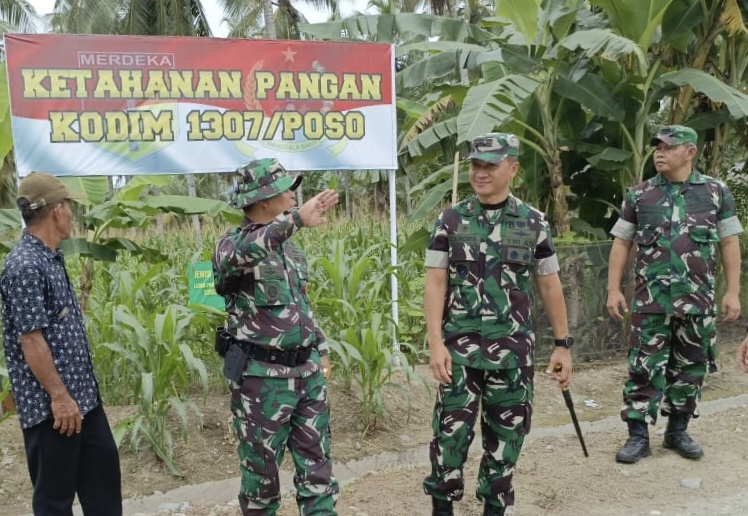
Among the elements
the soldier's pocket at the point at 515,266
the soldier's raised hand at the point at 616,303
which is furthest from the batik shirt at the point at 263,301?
the soldier's raised hand at the point at 616,303

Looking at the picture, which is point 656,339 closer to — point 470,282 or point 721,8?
point 470,282

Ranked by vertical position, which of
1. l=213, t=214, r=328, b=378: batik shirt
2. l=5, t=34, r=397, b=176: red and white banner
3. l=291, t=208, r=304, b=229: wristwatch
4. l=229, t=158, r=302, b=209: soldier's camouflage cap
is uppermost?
l=5, t=34, r=397, b=176: red and white banner

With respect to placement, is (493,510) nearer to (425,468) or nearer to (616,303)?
(425,468)

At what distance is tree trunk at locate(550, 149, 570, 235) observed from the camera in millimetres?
6426

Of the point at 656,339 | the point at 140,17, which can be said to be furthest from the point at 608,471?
the point at 140,17

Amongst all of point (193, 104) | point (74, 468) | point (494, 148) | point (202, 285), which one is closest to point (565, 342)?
point (494, 148)


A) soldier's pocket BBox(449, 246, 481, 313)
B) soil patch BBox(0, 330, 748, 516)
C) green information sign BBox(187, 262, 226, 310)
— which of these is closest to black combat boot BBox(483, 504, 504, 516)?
soil patch BBox(0, 330, 748, 516)

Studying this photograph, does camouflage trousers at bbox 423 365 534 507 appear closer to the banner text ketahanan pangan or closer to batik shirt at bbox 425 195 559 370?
batik shirt at bbox 425 195 559 370

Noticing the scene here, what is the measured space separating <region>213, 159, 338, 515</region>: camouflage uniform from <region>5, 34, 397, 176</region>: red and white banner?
221cm

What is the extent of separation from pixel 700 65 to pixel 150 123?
516cm

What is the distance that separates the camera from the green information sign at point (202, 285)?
4.49 metres

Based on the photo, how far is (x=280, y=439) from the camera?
2.88m

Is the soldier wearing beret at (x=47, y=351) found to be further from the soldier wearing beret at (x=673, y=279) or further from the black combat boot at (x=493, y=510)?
the soldier wearing beret at (x=673, y=279)

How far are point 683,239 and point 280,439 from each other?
2.56m
